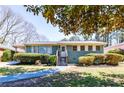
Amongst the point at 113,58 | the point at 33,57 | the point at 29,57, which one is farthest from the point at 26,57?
the point at 113,58

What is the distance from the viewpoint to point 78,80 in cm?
742

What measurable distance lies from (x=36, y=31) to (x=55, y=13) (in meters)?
0.89

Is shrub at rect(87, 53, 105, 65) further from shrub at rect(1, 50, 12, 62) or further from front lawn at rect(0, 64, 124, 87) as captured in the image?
shrub at rect(1, 50, 12, 62)

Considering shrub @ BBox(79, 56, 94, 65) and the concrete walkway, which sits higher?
shrub @ BBox(79, 56, 94, 65)

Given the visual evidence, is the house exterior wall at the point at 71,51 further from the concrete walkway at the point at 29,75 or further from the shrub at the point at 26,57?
the concrete walkway at the point at 29,75

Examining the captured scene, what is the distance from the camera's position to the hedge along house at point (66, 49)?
25.3ft

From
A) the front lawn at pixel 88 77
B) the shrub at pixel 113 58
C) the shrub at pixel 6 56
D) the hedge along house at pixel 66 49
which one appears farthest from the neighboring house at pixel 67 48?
the shrub at pixel 6 56

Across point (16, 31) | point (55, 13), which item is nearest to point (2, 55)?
point (16, 31)

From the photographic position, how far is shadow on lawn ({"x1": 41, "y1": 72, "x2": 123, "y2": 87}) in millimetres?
7184

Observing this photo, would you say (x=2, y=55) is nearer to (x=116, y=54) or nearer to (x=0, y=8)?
(x=0, y=8)

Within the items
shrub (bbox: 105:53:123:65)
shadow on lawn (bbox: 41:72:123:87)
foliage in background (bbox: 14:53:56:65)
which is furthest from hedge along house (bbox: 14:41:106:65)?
shadow on lawn (bbox: 41:72:123:87)

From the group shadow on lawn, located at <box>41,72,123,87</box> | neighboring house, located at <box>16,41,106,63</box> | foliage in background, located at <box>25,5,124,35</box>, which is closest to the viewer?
foliage in background, located at <box>25,5,124,35</box>

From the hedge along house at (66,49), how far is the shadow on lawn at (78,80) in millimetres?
363

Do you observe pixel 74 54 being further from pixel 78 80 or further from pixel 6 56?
pixel 6 56
